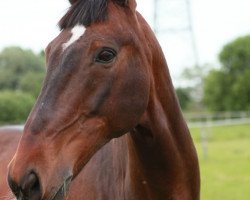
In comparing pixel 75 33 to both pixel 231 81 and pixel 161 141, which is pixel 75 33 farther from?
pixel 231 81

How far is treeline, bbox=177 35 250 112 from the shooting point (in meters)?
52.9

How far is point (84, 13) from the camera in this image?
7.75 feet

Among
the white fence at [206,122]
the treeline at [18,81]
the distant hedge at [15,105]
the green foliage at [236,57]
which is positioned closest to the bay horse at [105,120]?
the white fence at [206,122]

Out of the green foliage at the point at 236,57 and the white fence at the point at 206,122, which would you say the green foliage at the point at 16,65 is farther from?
the green foliage at the point at 236,57

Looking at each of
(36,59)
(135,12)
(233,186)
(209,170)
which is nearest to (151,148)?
(135,12)

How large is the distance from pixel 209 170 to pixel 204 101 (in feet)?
143

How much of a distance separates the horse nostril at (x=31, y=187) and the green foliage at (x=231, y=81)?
5079 centimetres

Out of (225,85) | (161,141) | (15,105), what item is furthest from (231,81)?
(161,141)

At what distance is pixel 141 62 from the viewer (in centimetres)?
249

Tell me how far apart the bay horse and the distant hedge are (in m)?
17.8

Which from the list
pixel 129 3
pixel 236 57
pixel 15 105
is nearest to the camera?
pixel 129 3

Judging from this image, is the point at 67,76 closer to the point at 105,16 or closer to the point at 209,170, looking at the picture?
the point at 105,16

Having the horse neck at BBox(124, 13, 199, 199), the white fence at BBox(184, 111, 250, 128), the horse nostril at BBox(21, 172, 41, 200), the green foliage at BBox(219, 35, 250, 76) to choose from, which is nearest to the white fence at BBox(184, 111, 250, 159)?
the white fence at BBox(184, 111, 250, 128)

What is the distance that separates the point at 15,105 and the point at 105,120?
20.0 metres
